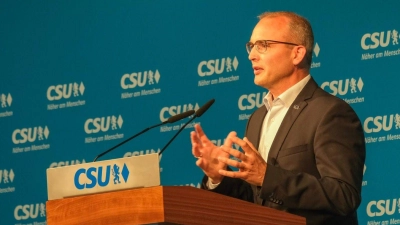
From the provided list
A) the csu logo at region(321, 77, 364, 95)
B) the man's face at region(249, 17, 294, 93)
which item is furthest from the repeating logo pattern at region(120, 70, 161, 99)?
the man's face at region(249, 17, 294, 93)

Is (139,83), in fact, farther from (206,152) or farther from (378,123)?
(206,152)

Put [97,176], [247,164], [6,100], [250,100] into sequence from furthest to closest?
[6,100] < [250,100] < [247,164] < [97,176]

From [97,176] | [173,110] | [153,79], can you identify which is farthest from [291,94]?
[153,79]

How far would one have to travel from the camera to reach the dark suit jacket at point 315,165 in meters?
3.24

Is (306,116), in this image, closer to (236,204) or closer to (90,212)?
(236,204)

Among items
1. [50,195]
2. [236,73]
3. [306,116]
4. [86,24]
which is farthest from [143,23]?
[50,195]

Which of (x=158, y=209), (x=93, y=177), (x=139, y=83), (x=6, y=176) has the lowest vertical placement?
(x=158, y=209)

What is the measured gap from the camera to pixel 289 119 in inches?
144

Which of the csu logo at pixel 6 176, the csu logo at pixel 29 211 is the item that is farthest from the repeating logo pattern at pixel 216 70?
the csu logo at pixel 6 176

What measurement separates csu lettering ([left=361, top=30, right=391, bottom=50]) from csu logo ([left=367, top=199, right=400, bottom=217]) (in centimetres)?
98

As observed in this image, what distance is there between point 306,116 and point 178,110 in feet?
8.01

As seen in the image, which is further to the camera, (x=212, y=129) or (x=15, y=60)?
(x=15, y=60)

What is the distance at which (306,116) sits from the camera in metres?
3.62

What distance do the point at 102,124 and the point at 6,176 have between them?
0.93 m
